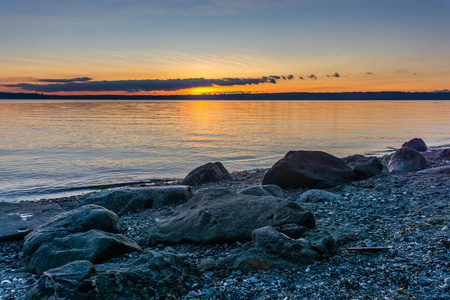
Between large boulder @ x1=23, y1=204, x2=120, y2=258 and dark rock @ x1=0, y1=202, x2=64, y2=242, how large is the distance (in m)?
1.07

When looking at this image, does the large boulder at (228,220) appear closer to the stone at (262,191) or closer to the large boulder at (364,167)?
the stone at (262,191)

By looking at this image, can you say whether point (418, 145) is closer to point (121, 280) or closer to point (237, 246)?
point (237, 246)

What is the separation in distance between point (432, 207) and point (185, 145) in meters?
26.1

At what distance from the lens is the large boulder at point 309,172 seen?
533 inches

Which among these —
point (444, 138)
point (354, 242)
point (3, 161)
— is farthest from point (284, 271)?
point (444, 138)

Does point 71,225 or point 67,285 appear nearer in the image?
point 67,285

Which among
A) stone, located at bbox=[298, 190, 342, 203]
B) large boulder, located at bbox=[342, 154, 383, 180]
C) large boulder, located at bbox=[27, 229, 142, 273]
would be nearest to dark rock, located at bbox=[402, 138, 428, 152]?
large boulder, located at bbox=[342, 154, 383, 180]

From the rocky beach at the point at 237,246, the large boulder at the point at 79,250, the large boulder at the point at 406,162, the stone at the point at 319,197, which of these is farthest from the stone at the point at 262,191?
the large boulder at the point at 406,162

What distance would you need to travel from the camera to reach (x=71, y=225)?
817cm

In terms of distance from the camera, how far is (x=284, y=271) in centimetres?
575

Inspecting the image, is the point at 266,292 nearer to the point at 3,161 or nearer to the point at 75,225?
the point at 75,225

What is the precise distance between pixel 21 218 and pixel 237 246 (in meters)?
7.02

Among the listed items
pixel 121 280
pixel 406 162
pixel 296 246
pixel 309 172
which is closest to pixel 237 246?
pixel 296 246

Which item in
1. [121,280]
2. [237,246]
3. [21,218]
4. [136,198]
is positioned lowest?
[21,218]
